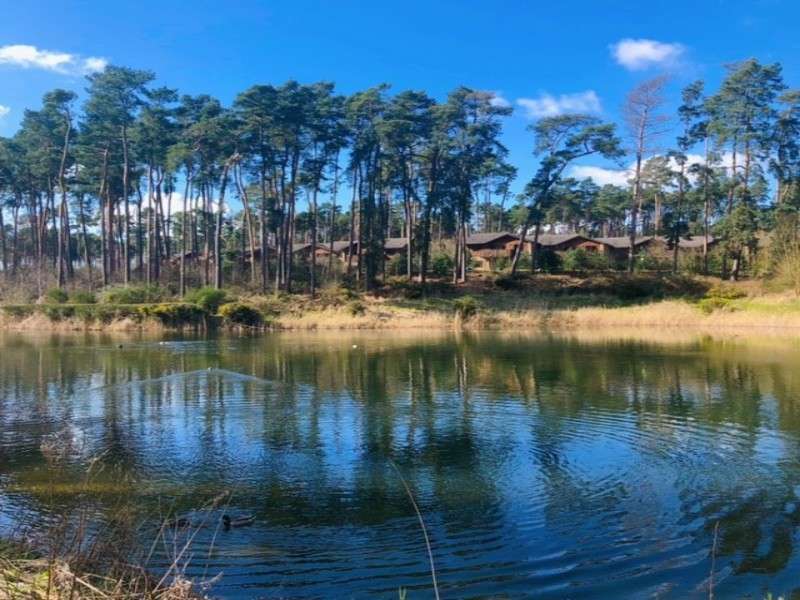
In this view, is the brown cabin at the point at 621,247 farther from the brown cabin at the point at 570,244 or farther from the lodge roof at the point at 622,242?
the brown cabin at the point at 570,244

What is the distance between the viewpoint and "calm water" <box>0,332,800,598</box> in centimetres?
660

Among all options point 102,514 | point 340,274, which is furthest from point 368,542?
point 340,274

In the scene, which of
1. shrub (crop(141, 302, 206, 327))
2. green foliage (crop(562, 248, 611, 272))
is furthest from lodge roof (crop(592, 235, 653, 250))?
shrub (crop(141, 302, 206, 327))

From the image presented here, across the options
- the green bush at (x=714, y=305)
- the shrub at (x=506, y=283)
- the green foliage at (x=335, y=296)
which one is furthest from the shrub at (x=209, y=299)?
the green bush at (x=714, y=305)

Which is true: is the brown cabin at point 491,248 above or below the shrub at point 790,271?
above

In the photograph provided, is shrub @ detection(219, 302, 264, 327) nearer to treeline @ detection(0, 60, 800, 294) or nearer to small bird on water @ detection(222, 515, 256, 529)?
treeline @ detection(0, 60, 800, 294)

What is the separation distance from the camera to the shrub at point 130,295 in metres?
44.0

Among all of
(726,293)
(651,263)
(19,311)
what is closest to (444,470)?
(19,311)

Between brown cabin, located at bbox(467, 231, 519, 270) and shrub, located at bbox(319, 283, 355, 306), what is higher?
brown cabin, located at bbox(467, 231, 519, 270)

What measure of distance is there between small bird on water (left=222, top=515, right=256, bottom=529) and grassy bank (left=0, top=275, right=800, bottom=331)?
3422 cm

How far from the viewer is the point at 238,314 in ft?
137

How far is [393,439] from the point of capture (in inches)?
475

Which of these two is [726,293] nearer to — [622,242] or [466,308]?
[466,308]

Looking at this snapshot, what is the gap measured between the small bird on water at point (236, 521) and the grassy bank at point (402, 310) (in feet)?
112
